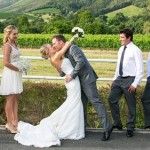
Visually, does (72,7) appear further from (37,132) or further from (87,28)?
(37,132)

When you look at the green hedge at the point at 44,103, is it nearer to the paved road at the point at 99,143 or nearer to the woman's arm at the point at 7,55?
the paved road at the point at 99,143

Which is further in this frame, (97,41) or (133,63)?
(97,41)

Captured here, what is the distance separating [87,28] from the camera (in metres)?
69.9

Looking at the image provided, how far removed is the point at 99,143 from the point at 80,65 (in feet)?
4.14

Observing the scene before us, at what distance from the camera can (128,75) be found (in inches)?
346

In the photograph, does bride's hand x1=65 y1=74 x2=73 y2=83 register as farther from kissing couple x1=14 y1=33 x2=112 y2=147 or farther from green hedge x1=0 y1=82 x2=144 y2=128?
green hedge x1=0 y1=82 x2=144 y2=128

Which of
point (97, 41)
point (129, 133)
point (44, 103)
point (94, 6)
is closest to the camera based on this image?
point (129, 133)

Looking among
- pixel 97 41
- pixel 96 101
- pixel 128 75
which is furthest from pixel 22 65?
pixel 97 41

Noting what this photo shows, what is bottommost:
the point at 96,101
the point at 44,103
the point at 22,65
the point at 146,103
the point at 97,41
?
the point at 97,41

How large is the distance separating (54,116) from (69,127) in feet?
1.10

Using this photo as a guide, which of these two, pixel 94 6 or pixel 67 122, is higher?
pixel 67 122

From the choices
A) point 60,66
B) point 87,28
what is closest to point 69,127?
point 60,66

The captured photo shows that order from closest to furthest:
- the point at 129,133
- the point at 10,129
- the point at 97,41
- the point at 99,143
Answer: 1. the point at 99,143
2. the point at 129,133
3. the point at 10,129
4. the point at 97,41

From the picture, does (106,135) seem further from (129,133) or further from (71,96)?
(71,96)
